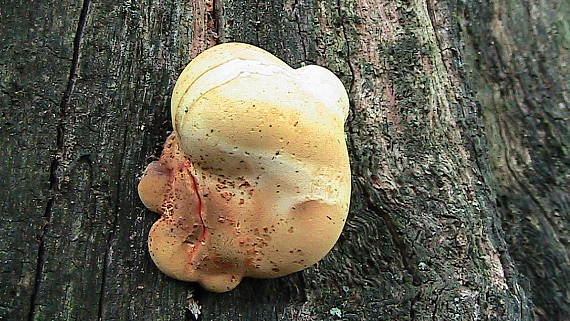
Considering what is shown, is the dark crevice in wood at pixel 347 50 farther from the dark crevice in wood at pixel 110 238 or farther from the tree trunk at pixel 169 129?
the dark crevice in wood at pixel 110 238

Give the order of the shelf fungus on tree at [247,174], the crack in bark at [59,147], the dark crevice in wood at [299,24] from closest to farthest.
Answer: the shelf fungus on tree at [247,174] < the crack in bark at [59,147] < the dark crevice in wood at [299,24]

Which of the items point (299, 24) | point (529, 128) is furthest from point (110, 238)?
point (529, 128)

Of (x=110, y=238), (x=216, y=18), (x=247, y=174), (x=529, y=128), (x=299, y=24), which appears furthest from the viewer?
(x=529, y=128)

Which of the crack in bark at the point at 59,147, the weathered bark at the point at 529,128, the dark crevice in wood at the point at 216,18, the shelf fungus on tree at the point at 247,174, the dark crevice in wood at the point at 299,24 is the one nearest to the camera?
the shelf fungus on tree at the point at 247,174

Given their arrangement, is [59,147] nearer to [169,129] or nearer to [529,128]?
[169,129]

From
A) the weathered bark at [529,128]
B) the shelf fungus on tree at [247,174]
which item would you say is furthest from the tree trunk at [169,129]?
the weathered bark at [529,128]

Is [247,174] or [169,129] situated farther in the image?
[169,129]

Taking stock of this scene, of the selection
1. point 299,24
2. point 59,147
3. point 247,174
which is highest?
point 299,24
